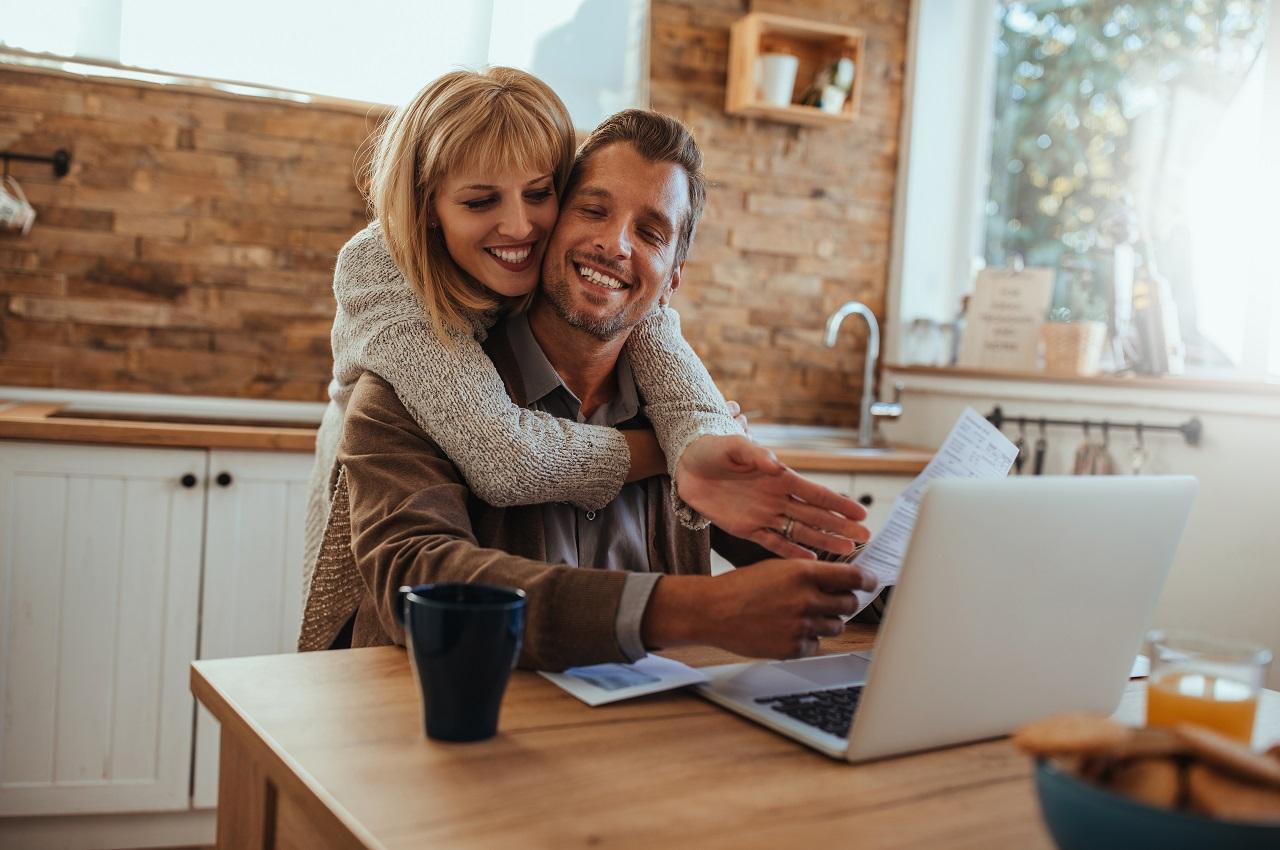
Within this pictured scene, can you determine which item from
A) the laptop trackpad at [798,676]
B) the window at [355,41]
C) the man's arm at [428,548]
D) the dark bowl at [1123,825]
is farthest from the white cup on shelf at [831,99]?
the dark bowl at [1123,825]

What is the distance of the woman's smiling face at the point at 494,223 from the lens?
160 cm

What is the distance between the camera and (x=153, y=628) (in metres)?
2.58

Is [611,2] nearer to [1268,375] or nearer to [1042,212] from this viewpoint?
[1042,212]

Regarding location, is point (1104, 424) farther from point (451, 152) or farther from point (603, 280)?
point (451, 152)

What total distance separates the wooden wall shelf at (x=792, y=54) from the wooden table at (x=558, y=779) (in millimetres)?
2537

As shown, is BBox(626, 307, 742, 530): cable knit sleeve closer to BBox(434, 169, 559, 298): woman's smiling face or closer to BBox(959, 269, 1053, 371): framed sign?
BBox(434, 169, 559, 298): woman's smiling face

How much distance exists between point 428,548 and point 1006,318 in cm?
250

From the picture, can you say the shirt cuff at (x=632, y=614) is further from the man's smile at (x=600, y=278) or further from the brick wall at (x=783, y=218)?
the brick wall at (x=783, y=218)

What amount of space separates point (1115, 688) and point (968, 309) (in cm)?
250

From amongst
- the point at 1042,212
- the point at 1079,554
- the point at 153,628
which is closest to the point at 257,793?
the point at 1079,554

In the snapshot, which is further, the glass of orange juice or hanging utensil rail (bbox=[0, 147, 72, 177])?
hanging utensil rail (bbox=[0, 147, 72, 177])

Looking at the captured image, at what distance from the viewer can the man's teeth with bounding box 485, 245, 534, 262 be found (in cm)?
163

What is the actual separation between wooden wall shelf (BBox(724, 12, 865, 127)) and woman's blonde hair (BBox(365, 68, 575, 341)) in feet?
6.08

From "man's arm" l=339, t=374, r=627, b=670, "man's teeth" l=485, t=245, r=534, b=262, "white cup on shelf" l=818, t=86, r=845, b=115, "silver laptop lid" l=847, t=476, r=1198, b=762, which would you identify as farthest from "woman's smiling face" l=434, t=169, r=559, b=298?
"white cup on shelf" l=818, t=86, r=845, b=115
